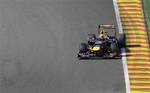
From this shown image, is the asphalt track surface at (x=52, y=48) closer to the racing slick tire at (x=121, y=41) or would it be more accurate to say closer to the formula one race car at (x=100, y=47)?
the formula one race car at (x=100, y=47)

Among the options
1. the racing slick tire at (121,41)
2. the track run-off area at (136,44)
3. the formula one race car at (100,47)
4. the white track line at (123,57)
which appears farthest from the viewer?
the racing slick tire at (121,41)

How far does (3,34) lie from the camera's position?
38.9m

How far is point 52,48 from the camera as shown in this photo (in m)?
37.7

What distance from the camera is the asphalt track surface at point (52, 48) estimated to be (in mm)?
34753

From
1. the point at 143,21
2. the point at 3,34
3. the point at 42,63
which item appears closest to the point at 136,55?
the point at 143,21

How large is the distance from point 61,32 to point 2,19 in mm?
4713

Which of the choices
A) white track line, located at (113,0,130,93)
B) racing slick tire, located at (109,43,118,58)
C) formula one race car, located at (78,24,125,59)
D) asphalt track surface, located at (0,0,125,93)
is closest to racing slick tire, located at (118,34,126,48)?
formula one race car, located at (78,24,125,59)

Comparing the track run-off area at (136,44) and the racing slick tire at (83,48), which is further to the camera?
the racing slick tire at (83,48)

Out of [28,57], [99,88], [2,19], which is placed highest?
[2,19]

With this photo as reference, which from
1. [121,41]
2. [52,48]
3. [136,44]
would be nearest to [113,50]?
[121,41]

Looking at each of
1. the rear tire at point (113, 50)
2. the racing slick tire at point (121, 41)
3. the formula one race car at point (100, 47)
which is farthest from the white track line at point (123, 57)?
the rear tire at point (113, 50)

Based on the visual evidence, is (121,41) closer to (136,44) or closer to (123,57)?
(123,57)

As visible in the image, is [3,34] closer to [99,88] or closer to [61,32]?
[61,32]

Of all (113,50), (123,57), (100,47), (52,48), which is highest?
(52,48)
